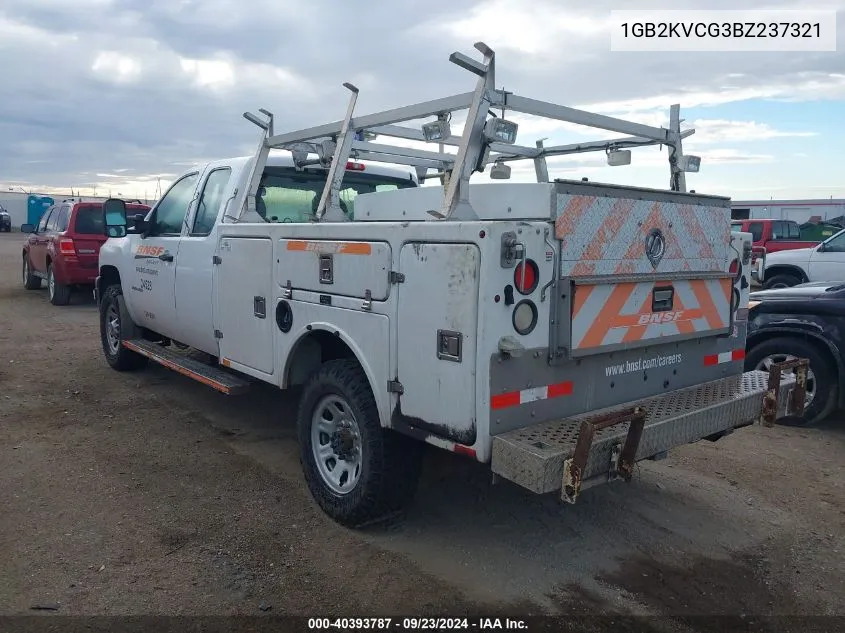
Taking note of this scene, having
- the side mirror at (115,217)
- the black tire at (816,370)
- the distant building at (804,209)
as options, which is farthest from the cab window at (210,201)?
the distant building at (804,209)

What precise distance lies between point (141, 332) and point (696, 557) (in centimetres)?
572

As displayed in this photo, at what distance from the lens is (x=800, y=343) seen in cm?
607

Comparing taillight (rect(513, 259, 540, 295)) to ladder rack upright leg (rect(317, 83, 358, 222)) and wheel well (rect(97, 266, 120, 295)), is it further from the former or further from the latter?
wheel well (rect(97, 266, 120, 295))

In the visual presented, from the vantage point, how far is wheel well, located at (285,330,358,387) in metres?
4.38

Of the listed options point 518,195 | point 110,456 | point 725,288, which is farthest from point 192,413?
point 725,288

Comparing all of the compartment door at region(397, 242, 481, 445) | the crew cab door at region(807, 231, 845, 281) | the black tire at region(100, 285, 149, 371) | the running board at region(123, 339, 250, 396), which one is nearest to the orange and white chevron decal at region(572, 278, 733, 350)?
the compartment door at region(397, 242, 481, 445)

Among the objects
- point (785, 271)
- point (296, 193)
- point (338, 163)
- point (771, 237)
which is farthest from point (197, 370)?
point (771, 237)

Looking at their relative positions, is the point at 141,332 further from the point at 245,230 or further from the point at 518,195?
the point at 518,195

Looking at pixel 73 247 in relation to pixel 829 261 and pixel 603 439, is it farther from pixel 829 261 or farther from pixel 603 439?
pixel 829 261

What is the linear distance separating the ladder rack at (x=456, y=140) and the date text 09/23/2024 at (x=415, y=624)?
1.88 m

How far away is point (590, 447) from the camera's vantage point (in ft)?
9.98

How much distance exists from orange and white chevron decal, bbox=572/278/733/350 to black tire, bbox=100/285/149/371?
5345mm

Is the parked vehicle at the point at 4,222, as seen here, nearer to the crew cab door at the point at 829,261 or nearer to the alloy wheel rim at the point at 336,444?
the crew cab door at the point at 829,261

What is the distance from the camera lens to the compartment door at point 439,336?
3174mm
